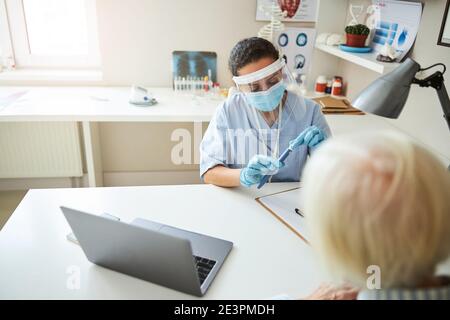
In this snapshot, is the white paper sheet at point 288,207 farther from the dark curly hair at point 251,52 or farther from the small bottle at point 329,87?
the small bottle at point 329,87

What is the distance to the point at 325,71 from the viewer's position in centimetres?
272

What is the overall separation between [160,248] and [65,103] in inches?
68.2

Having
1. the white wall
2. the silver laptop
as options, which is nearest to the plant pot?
the white wall

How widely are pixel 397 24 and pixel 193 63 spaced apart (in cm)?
130

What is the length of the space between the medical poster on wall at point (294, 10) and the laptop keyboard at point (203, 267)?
6.51 ft

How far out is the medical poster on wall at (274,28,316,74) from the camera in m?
2.60

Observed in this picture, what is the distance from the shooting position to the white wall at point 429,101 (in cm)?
170

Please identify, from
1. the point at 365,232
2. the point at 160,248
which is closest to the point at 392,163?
the point at 365,232

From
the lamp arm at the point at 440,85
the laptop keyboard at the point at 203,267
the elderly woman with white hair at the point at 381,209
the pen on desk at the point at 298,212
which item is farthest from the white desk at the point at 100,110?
the elderly woman with white hair at the point at 381,209

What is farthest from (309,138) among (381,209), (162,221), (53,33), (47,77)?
(53,33)

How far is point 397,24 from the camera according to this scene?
1962mm

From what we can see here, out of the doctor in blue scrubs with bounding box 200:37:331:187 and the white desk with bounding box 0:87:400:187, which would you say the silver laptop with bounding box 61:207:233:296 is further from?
the white desk with bounding box 0:87:400:187
